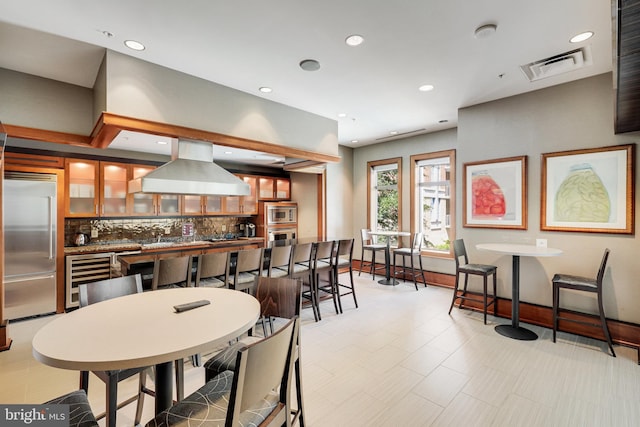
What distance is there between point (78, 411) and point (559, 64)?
176 inches

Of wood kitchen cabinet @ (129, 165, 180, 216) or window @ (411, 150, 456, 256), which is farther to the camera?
window @ (411, 150, 456, 256)

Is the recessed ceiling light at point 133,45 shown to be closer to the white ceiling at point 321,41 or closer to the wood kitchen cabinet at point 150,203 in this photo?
the white ceiling at point 321,41

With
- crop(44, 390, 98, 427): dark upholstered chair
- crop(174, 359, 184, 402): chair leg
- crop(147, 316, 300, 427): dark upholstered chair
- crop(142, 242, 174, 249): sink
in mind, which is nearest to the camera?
crop(147, 316, 300, 427): dark upholstered chair

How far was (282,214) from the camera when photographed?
648cm

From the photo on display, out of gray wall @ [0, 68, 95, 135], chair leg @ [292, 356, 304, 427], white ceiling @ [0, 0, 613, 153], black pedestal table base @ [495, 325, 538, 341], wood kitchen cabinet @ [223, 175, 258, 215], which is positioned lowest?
black pedestal table base @ [495, 325, 538, 341]

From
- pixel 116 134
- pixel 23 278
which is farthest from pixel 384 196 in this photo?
pixel 23 278

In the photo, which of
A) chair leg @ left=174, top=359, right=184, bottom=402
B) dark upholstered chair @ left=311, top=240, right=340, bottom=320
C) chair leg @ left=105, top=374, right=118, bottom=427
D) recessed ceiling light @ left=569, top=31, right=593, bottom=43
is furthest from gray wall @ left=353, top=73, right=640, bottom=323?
chair leg @ left=105, top=374, right=118, bottom=427

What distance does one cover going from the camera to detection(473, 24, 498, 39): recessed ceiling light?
89.3 inches

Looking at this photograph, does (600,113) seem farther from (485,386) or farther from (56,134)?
(56,134)

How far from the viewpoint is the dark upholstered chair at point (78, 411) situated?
1.17 metres

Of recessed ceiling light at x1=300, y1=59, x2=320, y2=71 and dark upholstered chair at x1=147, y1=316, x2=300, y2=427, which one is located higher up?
recessed ceiling light at x1=300, y1=59, x2=320, y2=71

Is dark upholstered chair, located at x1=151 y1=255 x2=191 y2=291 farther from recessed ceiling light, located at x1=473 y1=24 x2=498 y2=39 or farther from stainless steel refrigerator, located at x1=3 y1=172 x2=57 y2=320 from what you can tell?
recessed ceiling light, located at x1=473 y1=24 x2=498 y2=39

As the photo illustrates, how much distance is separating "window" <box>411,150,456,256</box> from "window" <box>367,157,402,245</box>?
1.31 ft

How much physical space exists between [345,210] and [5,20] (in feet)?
17.7
